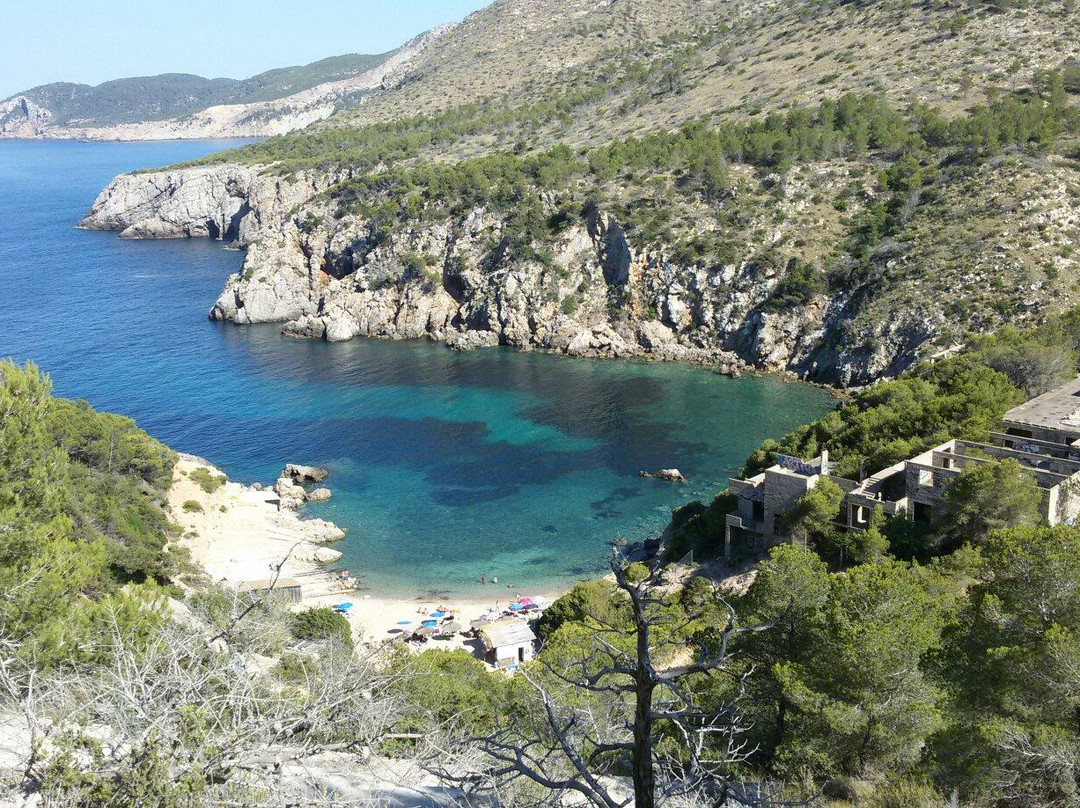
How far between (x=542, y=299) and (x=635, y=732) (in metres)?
62.2

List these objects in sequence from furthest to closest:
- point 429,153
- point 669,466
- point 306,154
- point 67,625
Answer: point 306,154
point 429,153
point 669,466
point 67,625

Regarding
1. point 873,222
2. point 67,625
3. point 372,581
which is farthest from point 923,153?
point 67,625

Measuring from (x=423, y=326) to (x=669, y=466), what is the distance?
3479 centimetres

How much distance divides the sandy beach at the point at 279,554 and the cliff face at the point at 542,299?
95.6ft

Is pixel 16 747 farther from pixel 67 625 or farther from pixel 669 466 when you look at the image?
pixel 669 466

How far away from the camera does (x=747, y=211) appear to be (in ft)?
216

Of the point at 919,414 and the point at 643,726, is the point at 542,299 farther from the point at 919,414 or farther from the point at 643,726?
the point at 643,726

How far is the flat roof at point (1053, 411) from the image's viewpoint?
27.6m

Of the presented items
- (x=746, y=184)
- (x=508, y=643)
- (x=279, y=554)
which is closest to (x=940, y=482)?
(x=508, y=643)

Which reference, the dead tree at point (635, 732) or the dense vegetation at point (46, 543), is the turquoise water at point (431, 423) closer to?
the dense vegetation at point (46, 543)

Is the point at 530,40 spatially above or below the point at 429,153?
above

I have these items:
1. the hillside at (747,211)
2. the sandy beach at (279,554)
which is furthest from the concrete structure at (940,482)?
the hillside at (747,211)

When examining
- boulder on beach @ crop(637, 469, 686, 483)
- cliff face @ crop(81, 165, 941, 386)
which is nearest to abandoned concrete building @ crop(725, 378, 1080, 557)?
boulder on beach @ crop(637, 469, 686, 483)

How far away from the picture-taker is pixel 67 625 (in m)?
14.6
